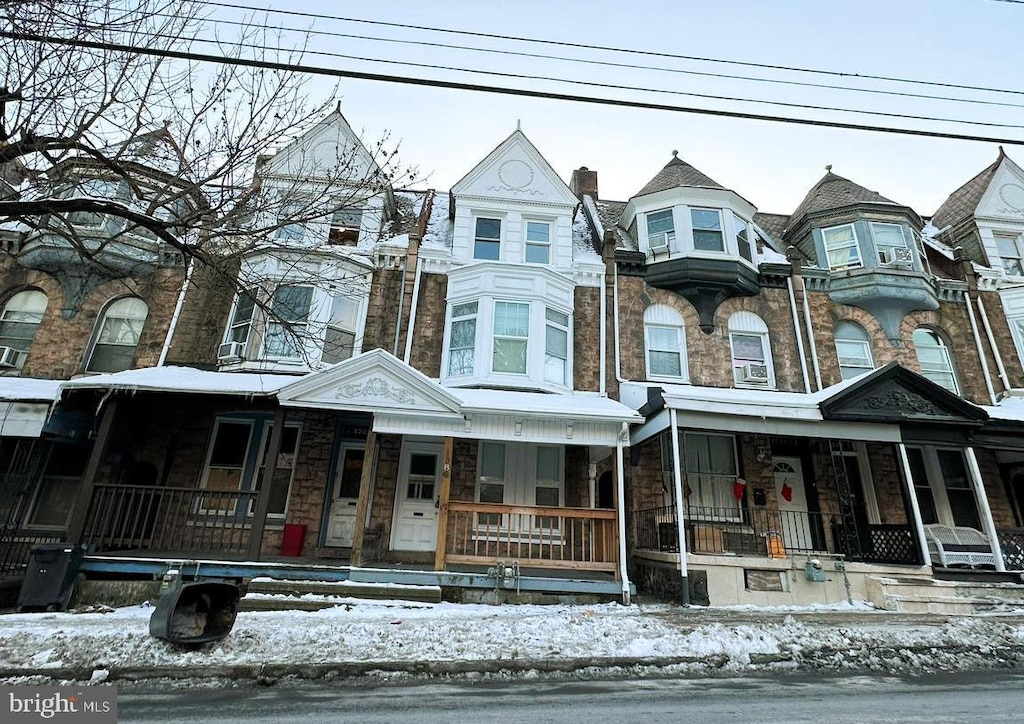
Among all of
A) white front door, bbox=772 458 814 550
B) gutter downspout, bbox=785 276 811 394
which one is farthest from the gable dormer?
white front door, bbox=772 458 814 550

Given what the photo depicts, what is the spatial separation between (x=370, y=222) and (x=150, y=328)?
19.8 feet

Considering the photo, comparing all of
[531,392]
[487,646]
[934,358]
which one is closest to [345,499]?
[531,392]

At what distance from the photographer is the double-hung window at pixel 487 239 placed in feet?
45.2

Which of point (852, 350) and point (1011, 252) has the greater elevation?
point (1011, 252)

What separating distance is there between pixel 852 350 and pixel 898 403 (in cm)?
397

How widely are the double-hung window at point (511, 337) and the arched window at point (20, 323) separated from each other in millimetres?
11289

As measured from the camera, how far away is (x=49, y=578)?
26.0 feet

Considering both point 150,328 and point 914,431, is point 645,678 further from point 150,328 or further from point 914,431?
point 150,328

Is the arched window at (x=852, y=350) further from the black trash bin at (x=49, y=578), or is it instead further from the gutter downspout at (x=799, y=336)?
the black trash bin at (x=49, y=578)

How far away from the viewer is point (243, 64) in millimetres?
6227

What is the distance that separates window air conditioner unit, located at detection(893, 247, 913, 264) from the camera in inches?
562

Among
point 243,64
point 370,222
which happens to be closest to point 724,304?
point 370,222

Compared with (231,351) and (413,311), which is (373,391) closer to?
(413,311)
